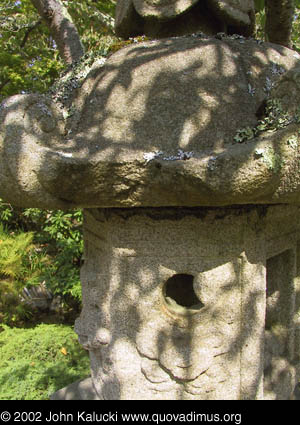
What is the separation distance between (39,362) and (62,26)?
11.6 feet

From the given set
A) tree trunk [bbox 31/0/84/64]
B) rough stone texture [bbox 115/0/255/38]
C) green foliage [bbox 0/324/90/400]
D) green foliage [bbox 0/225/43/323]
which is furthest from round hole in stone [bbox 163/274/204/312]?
green foliage [bbox 0/225/43/323]

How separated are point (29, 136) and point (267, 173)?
989 millimetres

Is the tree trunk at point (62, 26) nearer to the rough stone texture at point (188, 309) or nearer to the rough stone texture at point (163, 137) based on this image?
the rough stone texture at point (163, 137)

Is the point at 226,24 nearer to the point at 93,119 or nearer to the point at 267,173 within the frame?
the point at 93,119

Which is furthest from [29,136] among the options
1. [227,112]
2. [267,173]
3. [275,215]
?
[275,215]

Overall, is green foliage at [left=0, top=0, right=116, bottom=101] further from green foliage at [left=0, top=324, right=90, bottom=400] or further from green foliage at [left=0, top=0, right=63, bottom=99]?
green foliage at [left=0, top=324, right=90, bottom=400]

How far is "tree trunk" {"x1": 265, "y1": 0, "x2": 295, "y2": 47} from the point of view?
2.39m

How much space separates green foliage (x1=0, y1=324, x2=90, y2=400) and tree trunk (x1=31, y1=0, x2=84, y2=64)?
314 cm

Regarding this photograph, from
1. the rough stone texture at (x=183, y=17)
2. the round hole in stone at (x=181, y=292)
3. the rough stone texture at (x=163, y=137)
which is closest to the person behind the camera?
the rough stone texture at (x=163, y=137)

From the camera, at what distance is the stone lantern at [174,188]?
146cm

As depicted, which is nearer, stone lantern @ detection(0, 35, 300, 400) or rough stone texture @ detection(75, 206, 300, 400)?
stone lantern @ detection(0, 35, 300, 400)

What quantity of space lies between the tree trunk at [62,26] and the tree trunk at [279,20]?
79.8 inches

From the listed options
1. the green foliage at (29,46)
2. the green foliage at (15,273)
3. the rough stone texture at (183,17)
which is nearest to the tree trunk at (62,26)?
the rough stone texture at (183,17)

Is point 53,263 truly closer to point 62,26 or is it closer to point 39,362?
point 39,362
